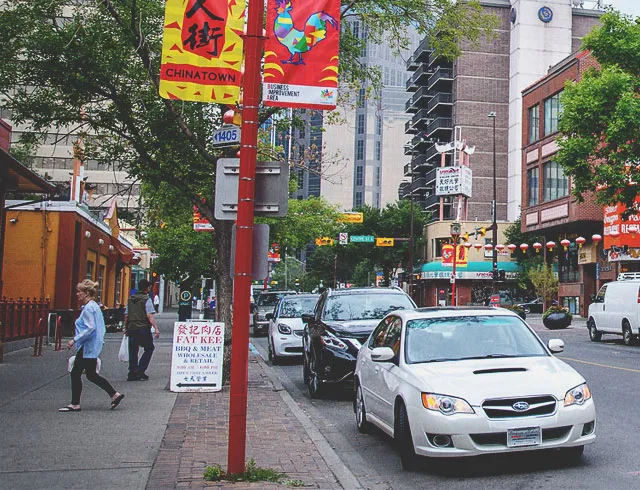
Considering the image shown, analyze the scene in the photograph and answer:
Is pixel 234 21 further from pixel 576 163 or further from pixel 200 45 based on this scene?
pixel 576 163

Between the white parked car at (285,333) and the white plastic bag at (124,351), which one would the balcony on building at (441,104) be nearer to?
the white parked car at (285,333)

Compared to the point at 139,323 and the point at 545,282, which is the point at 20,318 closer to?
the point at 139,323

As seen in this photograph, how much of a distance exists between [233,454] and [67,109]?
33.5ft

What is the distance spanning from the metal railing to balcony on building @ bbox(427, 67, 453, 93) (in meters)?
63.6

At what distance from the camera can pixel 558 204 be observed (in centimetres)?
5072

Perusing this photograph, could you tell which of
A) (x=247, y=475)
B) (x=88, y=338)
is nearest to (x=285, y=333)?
(x=88, y=338)

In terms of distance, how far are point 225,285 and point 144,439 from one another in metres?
5.65

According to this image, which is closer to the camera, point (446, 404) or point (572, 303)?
point (446, 404)

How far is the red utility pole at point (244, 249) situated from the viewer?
645 cm

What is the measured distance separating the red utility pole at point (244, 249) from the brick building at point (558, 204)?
4355 centimetres

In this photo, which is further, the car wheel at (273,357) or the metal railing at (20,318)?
the metal railing at (20,318)

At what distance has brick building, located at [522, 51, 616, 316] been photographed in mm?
48250

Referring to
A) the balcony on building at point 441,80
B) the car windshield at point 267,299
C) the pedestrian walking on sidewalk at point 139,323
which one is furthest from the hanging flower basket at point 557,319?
the balcony on building at point 441,80

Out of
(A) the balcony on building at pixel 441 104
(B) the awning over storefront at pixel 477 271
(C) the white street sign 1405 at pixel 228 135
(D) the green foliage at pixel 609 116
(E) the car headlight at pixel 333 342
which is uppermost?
(A) the balcony on building at pixel 441 104
